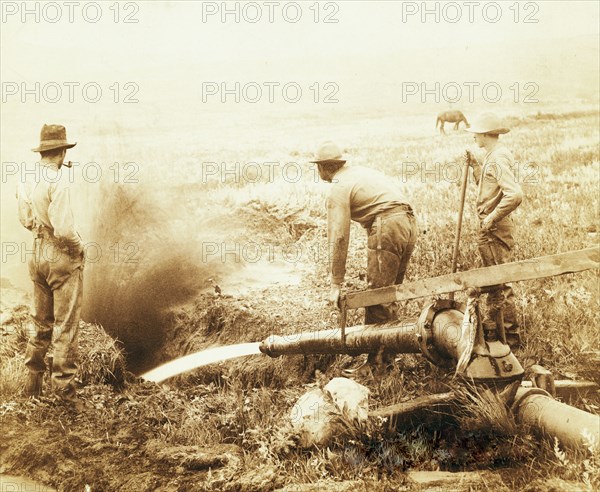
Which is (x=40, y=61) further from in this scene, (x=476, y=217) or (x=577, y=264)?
(x=577, y=264)

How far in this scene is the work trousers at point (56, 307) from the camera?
469 cm

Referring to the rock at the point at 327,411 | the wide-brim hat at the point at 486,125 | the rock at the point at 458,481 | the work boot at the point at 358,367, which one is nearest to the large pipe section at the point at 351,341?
the work boot at the point at 358,367

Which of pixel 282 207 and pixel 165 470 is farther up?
pixel 282 207

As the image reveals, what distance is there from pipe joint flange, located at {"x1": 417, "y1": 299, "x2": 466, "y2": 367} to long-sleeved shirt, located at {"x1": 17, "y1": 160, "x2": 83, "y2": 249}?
2633mm

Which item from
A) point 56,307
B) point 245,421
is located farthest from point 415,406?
point 56,307

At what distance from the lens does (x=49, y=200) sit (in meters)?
4.58

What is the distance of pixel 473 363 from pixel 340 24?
301cm

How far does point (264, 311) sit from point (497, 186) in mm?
2186

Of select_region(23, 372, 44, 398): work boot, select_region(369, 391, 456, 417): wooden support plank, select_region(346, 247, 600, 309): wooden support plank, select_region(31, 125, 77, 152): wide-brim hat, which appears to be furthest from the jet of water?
select_region(31, 125, 77, 152): wide-brim hat

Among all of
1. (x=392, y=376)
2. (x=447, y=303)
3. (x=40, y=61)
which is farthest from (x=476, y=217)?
(x=40, y=61)

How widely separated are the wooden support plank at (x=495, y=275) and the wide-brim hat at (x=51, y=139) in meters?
2.48

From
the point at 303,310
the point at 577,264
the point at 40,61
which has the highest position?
the point at 40,61

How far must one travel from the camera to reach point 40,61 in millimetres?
5375

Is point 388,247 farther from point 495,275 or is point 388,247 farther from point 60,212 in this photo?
point 60,212
